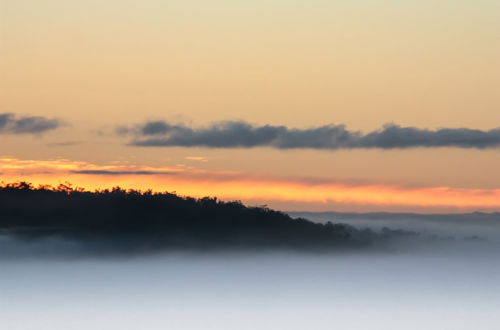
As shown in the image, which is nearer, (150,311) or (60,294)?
(150,311)

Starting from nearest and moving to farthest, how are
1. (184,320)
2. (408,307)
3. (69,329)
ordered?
(69,329), (408,307), (184,320)

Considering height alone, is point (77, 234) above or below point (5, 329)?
above

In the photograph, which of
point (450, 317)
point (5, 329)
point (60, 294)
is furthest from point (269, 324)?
point (60, 294)

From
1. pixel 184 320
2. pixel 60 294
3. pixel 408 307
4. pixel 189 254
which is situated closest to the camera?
pixel 408 307

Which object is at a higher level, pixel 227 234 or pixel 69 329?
pixel 227 234

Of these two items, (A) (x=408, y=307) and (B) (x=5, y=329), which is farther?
(A) (x=408, y=307)

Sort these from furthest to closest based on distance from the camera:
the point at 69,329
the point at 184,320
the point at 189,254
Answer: the point at 189,254 → the point at 184,320 → the point at 69,329

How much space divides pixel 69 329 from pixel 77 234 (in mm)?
22072

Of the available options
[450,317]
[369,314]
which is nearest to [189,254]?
[369,314]

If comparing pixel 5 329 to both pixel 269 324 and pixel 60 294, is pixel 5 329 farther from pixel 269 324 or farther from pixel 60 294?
pixel 60 294

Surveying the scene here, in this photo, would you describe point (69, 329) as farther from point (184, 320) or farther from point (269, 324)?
point (184, 320)

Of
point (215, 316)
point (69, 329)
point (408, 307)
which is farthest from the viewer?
point (215, 316)

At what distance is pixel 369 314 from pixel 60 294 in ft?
235

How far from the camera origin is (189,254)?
17912cm
